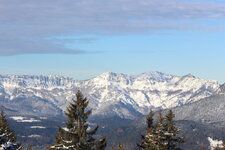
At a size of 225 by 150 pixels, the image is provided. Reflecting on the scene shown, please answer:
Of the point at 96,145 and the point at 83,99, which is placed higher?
the point at 83,99

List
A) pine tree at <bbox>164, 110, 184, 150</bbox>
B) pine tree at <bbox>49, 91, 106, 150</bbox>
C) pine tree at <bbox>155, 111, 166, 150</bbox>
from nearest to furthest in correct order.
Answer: pine tree at <bbox>49, 91, 106, 150</bbox> → pine tree at <bbox>155, 111, 166, 150</bbox> → pine tree at <bbox>164, 110, 184, 150</bbox>

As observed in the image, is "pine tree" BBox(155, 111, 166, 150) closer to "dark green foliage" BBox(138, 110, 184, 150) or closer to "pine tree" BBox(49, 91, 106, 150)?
"dark green foliage" BBox(138, 110, 184, 150)

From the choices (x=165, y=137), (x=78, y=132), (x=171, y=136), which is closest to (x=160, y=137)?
(x=165, y=137)

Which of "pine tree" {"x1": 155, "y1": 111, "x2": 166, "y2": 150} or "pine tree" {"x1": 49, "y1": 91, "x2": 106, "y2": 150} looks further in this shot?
"pine tree" {"x1": 155, "y1": 111, "x2": 166, "y2": 150}

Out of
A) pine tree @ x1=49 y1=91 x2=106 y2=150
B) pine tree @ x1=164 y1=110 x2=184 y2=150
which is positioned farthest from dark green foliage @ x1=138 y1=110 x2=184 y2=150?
pine tree @ x1=49 y1=91 x2=106 y2=150

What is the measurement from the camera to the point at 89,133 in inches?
1601

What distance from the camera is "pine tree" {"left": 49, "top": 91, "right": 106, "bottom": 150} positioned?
4059 cm

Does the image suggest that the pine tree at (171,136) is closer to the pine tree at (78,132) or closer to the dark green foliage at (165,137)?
the dark green foliage at (165,137)

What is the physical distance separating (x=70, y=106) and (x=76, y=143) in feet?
10.1

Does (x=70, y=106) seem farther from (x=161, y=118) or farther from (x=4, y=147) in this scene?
(x=161, y=118)

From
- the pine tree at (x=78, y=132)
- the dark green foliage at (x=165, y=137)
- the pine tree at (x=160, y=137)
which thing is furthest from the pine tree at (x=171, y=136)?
the pine tree at (x=78, y=132)

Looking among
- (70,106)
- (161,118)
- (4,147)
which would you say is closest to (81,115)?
(70,106)

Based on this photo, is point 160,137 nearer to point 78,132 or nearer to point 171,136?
point 171,136

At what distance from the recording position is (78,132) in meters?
40.7
